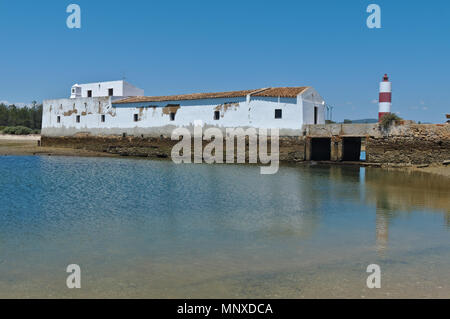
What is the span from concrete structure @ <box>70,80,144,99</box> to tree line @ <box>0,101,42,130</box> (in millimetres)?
43757

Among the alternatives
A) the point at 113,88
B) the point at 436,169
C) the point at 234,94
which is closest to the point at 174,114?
the point at 234,94

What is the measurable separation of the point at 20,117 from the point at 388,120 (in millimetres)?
78742

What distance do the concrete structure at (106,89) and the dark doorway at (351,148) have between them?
2258cm

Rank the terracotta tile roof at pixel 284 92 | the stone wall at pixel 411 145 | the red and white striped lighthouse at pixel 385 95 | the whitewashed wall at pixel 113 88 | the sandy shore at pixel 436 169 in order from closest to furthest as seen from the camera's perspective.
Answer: the sandy shore at pixel 436 169
the stone wall at pixel 411 145
the red and white striped lighthouse at pixel 385 95
the terracotta tile roof at pixel 284 92
the whitewashed wall at pixel 113 88

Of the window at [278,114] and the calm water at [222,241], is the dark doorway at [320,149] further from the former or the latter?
the calm water at [222,241]

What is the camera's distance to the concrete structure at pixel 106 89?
4228 centimetres

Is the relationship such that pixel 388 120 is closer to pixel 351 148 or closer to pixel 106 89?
pixel 351 148

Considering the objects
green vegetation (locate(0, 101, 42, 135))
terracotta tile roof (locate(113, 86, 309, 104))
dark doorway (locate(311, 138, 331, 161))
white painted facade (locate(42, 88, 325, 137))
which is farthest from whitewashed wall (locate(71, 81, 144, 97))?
green vegetation (locate(0, 101, 42, 135))

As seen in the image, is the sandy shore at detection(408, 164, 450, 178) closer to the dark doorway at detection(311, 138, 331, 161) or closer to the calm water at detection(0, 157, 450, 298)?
the dark doorway at detection(311, 138, 331, 161)

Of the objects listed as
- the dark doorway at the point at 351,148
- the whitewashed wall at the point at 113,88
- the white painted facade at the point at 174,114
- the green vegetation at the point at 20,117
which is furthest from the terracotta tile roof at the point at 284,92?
the green vegetation at the point at 20,117

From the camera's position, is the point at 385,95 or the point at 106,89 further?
the point at 106,89

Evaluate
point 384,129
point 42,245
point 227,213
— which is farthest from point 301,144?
point 42,245

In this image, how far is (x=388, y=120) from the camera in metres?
28.0
